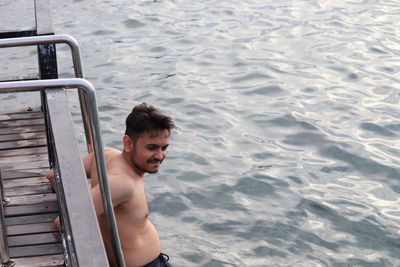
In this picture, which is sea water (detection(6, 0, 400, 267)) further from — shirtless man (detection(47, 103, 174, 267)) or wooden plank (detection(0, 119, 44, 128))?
shirtless man (detection(47, 103, 174, 267))

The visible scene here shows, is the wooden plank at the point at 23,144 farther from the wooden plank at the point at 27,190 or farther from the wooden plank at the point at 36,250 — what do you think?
the wooden plank at the point at 36,250

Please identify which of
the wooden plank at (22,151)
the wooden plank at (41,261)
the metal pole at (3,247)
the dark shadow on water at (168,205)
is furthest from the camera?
the dark shadow on water at (168,205)

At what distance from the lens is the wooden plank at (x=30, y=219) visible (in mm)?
4289

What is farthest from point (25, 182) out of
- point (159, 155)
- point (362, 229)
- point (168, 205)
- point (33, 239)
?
point (362, 229)

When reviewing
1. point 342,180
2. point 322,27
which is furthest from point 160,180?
point 322,27

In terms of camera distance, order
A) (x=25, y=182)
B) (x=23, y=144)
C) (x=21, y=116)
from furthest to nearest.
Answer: (x=21, y=116), (x=23, y=144), (x=25, y=182)

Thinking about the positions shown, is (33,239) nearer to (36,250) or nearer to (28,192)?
(36,250)

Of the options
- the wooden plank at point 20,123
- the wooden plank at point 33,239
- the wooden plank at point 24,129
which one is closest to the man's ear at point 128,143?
the wooden plank at point 33,239

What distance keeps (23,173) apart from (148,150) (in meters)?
1.28

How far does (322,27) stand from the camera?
11375 millimetres

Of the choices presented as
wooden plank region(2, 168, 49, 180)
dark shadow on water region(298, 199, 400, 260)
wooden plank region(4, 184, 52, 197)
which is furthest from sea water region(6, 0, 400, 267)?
wooden plank region(4, 184, 52, 197)

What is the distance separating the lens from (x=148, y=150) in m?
4.06

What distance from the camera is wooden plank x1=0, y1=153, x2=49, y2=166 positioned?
519cm

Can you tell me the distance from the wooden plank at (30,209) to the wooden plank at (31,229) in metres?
0.16
